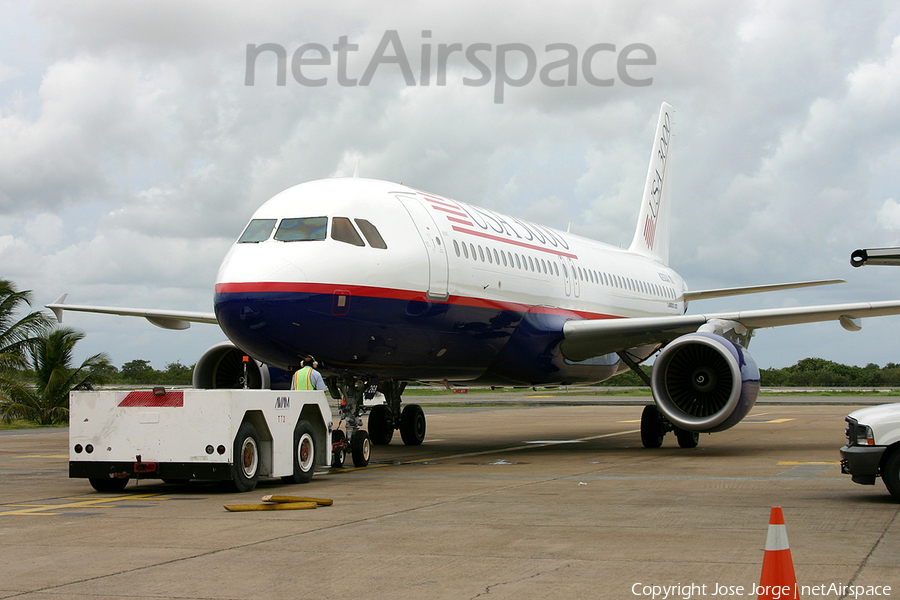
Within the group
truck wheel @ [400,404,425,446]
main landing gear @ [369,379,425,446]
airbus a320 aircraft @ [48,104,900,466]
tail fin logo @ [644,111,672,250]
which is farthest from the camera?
tail fin logo @ [644,111,672,250]

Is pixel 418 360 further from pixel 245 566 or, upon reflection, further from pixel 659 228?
pixel 659 228

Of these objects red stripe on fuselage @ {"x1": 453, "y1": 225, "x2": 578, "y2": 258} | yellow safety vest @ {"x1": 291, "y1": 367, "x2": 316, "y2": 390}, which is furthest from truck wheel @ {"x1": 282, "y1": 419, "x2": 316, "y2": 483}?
red stripe on fuselage @ {"x1": 453, "y1": 225, "x2": 578, "y2": 258}

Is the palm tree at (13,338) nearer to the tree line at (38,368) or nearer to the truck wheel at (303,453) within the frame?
the tree line at (38,368)

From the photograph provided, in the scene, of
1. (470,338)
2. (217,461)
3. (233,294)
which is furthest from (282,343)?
(470,338)

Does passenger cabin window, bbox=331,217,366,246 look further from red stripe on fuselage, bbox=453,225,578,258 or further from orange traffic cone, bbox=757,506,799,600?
orange traffic cone, bbox=757,506,799,600

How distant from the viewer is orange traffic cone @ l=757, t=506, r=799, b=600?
439cm

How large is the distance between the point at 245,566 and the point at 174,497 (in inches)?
173

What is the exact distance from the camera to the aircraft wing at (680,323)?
641 inches

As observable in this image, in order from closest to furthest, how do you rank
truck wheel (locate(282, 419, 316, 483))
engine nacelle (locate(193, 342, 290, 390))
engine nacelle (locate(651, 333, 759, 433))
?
truck wheel (locate(282, 419, 316, 483))
engine nacelle (locate(651, 333, 759, 433))
engine nacelle (locate(193, 342, 290, 390))

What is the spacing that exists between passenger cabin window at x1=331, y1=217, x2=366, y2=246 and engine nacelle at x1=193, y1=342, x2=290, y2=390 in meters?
4.32

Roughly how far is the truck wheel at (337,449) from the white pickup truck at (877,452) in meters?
6.47

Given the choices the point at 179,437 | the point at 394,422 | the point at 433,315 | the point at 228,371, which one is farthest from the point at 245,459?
the point at 394,422

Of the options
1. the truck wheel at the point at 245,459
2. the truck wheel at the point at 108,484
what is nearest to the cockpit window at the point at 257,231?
the truck wheel at the point at 245,459

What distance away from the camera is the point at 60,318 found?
677 inches
